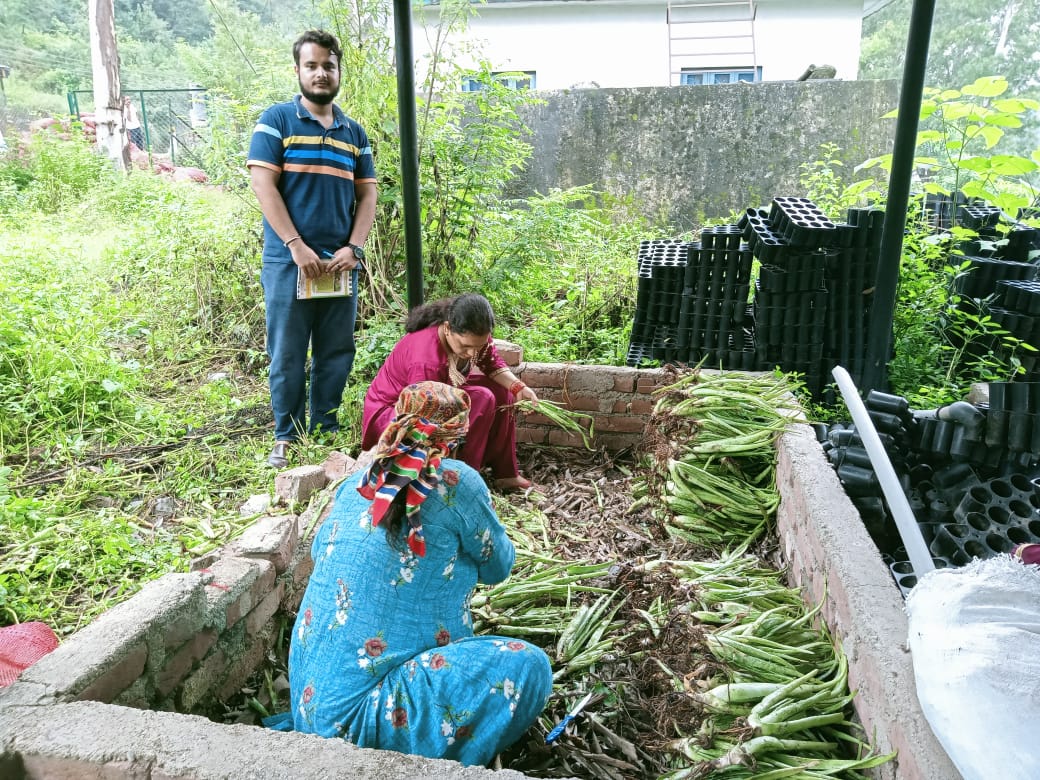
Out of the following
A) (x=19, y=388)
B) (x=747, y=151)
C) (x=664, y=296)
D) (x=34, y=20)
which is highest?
(x=34, y=20)

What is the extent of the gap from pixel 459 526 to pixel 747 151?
29.3ft

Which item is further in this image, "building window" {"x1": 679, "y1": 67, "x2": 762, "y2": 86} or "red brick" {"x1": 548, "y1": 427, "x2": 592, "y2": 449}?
"building window" {"x1": 679, "y1": 67, "x2": 762, "y2": 86}

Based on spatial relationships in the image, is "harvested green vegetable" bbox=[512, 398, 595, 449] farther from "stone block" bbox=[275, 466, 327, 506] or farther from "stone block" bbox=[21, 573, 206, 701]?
"stone block" bbox=[21, 573, 206, 701]

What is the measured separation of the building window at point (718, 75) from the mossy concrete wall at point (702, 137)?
627 centimetres

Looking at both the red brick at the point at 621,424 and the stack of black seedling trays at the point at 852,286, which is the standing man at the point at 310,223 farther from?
the stack of black seedling trays at the point at 852,286

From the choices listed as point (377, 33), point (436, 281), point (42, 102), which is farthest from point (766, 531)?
point (42, 102)

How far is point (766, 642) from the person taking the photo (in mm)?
2244

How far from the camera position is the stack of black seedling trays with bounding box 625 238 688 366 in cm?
440

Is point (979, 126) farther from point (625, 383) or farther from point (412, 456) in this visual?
point (412, 456)

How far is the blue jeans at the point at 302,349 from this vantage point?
4035 mm

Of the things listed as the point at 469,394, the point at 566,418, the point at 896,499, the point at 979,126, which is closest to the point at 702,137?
the point at 979,126

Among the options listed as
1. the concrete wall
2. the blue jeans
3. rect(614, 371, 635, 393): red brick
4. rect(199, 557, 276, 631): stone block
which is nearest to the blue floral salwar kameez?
the concrete wall

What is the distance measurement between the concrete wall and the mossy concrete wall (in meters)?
7.29

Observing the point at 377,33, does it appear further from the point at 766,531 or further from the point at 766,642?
the point at 766,642
